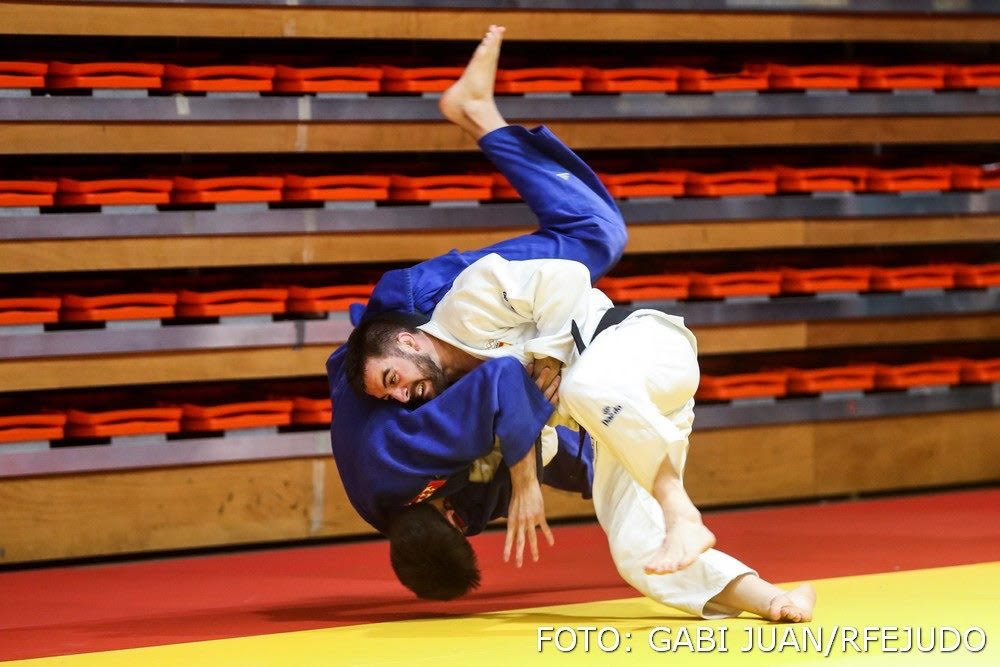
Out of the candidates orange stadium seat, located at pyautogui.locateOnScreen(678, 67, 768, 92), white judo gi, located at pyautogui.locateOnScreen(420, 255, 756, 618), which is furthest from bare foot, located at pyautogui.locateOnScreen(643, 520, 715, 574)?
orange stadium seat, located at pyautogui.locateOnScreen(678, 67, 768, 92)

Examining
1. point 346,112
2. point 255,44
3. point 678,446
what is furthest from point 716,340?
point 678,446

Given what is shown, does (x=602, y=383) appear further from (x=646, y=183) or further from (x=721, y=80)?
(x=721, y=80)

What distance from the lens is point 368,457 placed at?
3207mm

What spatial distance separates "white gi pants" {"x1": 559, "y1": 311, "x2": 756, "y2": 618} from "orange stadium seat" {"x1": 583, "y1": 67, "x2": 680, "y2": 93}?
6.79 feet

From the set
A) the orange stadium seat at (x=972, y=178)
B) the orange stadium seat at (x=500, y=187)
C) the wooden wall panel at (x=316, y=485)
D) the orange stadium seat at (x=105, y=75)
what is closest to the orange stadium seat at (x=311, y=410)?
the wooden wall panel at (x=316, y=485)

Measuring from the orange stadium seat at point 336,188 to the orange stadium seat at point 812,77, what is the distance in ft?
5.27

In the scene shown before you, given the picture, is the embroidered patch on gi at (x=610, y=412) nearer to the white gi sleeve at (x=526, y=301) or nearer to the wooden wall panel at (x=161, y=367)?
the white gi sleeve at (x=526, y=301)

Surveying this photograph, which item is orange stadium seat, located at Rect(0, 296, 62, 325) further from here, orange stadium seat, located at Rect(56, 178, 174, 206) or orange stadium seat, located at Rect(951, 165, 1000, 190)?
orange stadium seat, located at Rect(951, 165, 1000, 190)

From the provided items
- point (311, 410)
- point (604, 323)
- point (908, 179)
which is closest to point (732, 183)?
point (908, 179)

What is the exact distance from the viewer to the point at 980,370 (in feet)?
18.0

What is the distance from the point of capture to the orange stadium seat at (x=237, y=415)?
463 cm

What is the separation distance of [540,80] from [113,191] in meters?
1.59

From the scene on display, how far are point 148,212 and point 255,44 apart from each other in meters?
0.89

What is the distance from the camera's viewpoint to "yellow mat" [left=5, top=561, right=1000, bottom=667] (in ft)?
8.42
